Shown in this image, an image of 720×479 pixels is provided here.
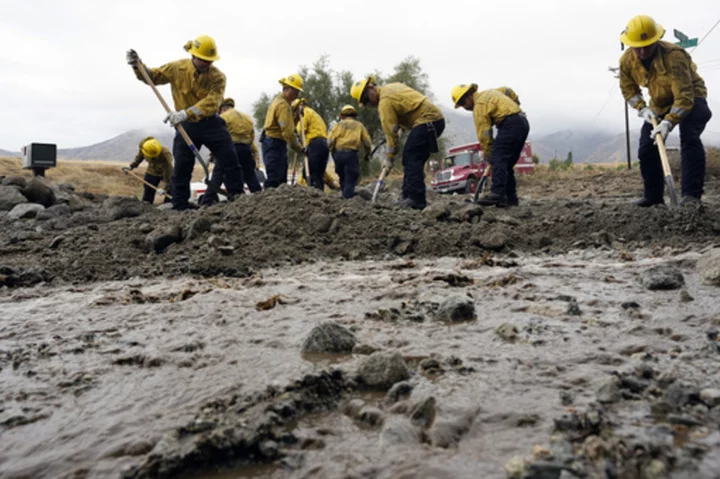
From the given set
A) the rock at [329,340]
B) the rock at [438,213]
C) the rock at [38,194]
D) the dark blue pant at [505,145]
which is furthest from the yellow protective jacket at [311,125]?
the rock at [329,340]

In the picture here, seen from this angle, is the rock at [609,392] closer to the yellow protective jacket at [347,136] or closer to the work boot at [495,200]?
the work boot at [495,200]

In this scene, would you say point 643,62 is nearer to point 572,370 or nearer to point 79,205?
point 572,370

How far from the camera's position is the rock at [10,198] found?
9.92 m

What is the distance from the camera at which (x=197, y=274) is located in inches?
175

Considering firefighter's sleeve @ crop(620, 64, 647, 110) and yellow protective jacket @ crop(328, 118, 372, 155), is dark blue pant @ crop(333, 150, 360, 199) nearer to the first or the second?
yellow protective jacket @ crop(328, 118, 372, 155)

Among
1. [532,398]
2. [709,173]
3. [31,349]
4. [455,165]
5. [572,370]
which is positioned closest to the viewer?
[532,398]

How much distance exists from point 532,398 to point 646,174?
17.7ft

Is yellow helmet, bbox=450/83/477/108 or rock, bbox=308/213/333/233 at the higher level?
yellow helmet, bbox=450/83/477/108

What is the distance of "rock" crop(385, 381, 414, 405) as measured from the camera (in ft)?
5.56

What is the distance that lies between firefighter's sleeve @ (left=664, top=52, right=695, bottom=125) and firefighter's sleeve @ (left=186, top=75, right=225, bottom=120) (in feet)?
15.8

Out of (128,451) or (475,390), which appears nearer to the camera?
(128,451)

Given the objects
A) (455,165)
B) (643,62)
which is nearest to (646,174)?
(643,62)

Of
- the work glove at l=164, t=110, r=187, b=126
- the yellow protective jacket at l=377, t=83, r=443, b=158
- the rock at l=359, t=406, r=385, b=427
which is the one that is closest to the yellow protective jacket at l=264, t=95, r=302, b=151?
the yellow protective jacket at l=377, t=83, r=443, b=158

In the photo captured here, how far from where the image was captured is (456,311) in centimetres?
264
